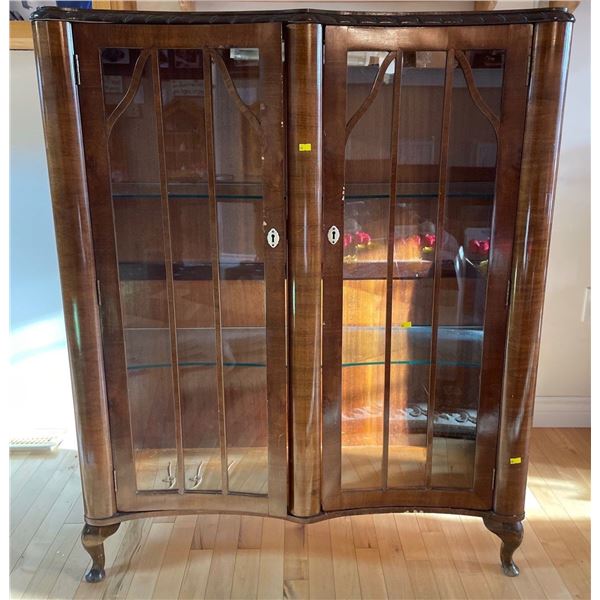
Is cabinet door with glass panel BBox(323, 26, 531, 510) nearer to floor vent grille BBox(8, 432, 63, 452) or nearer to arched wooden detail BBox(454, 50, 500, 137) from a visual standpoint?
arched wooden detail BBox(454, 50, 500, 137)

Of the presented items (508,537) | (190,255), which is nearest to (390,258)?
(190,255)

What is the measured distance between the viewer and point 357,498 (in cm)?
136

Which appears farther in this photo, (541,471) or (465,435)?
(541,471)

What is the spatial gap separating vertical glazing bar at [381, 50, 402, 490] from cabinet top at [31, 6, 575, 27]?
7cm

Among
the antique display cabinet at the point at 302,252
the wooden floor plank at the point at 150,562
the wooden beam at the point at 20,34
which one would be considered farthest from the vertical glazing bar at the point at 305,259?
the wooden beam at the point at 20,34

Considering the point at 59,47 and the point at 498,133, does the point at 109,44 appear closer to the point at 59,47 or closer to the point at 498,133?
the point at 59,47

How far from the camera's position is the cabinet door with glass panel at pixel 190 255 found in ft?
3.66

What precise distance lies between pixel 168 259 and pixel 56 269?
78 cm

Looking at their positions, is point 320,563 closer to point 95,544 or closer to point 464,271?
point 95,544

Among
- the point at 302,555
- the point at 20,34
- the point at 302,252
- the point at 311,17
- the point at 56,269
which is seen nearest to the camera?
the point at 311,17

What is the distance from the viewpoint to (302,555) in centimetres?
146

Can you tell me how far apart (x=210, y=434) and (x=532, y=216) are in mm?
849

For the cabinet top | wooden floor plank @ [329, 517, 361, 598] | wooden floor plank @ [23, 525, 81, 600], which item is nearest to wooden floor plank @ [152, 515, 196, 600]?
wooden floor plank @ [23, 525, 81, 600]
